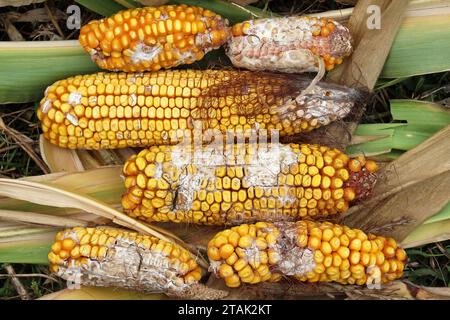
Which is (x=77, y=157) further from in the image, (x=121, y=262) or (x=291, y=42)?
(x=291, y=42)

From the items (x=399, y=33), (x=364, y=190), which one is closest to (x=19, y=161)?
(x=364, y=190)

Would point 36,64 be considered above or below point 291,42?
below

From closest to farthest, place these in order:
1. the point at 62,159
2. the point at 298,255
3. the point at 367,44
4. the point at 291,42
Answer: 1. the point at 298,255
2. the point at 291,42
3. the point at 367,44
4. the point at 62,159

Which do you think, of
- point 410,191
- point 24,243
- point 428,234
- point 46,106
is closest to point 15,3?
point 46,106

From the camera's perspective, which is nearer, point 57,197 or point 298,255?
point 298,255

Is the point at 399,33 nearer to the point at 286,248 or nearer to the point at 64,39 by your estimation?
the point at 286,248

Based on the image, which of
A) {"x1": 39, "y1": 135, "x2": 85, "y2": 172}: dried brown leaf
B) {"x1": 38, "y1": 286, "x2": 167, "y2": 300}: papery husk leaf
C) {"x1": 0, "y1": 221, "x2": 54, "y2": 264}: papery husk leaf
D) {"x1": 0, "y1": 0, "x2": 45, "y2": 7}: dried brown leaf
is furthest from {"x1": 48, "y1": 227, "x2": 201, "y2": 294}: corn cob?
{"x1": 0, "y1": 0, "x2": 45, "y2": 7}: dried brown leaf

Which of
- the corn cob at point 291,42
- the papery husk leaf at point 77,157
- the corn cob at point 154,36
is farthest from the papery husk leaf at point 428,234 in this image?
the papery husk leaf at point 77,157
